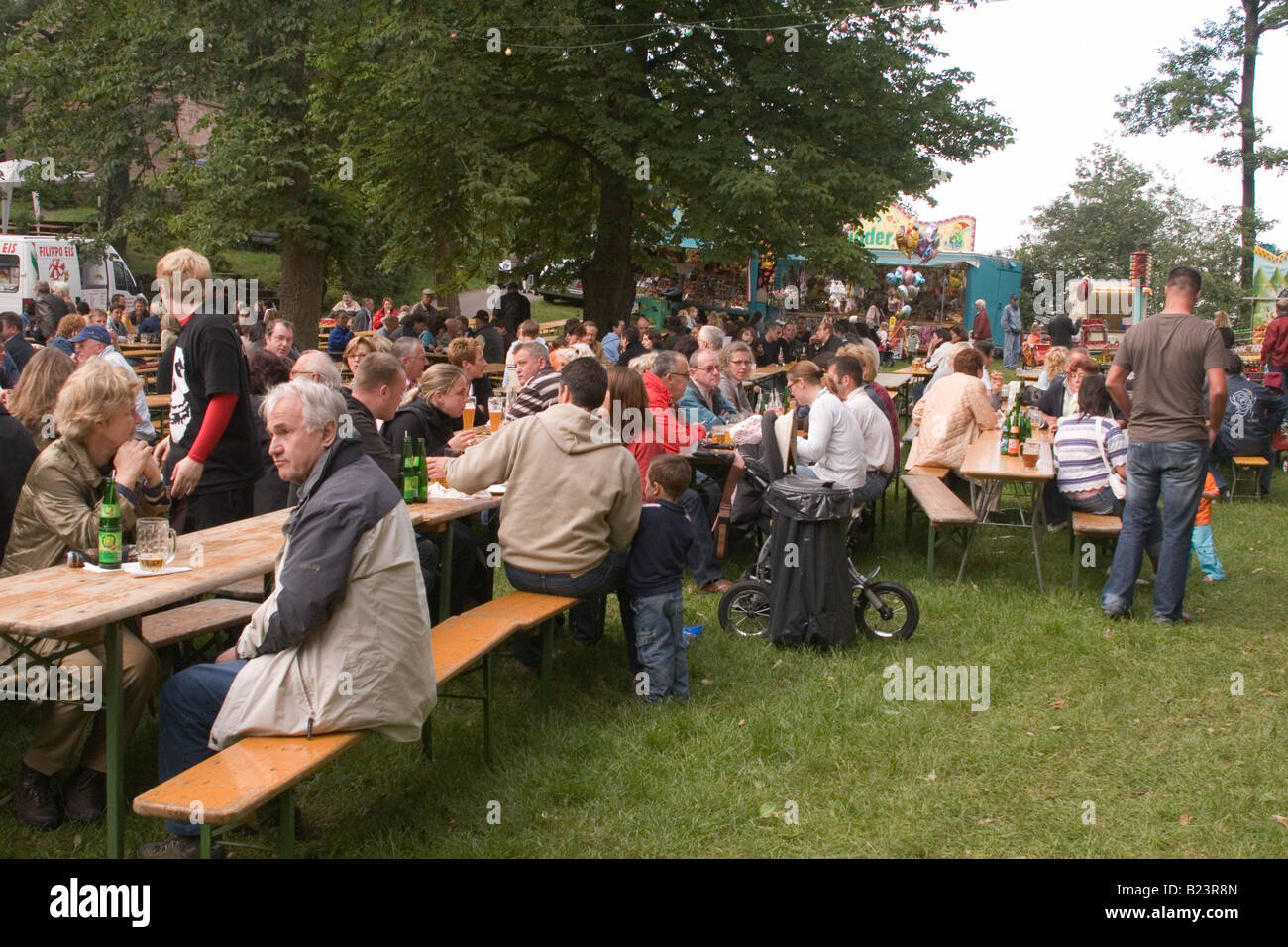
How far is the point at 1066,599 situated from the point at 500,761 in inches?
155

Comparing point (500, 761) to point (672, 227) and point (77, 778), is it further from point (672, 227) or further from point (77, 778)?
point (672, 227)

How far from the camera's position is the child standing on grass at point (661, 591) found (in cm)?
527

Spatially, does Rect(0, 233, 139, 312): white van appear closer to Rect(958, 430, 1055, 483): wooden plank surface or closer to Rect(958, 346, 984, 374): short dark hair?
Rect(958, 346, 984, 374): short dark hair

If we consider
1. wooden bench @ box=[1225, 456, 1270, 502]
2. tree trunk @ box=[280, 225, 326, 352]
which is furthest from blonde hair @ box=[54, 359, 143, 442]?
tree trunk @ box=[280, 225, 326, 352]

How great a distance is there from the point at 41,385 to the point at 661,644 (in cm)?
290

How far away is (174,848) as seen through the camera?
11.5 feet

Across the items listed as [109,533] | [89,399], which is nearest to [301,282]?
[89,399]

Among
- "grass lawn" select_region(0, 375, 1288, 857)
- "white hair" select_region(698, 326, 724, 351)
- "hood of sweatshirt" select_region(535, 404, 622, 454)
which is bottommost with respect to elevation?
"grass lawn" select_region(0, 375, 1288, 857)

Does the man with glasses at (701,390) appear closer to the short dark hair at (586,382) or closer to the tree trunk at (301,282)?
the short dark hair at (586,382)

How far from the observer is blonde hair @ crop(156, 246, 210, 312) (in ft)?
16.0

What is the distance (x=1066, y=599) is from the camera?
23.4 feet

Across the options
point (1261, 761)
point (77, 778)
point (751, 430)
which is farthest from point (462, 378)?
point (1261, 761)

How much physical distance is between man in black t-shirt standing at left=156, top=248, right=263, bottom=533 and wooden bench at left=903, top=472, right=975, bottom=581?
3855mm

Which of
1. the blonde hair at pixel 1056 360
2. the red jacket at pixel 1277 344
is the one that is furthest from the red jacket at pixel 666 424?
the red jacket at pixel 1277 344
